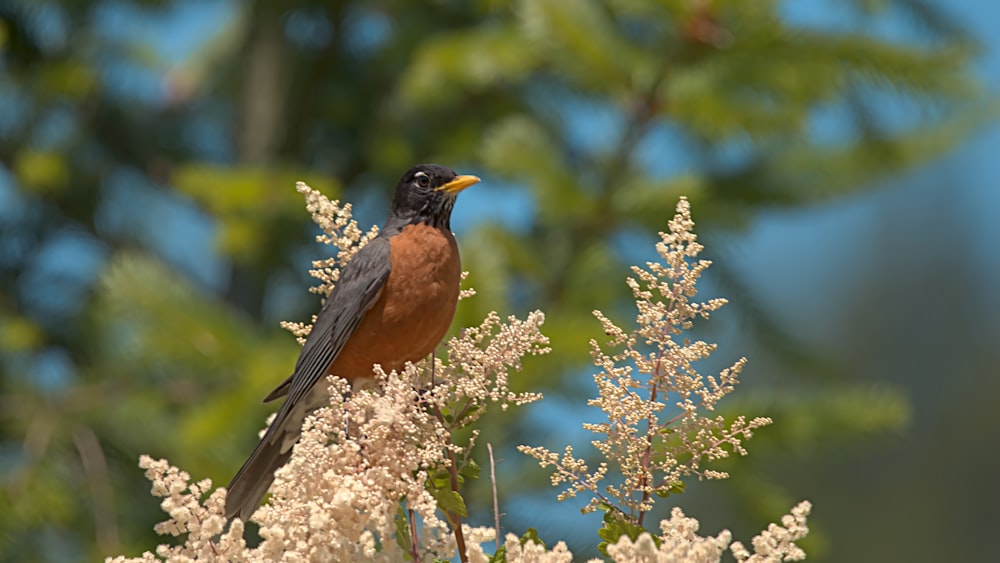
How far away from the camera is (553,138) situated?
510 centimetres

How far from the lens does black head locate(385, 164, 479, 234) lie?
8.04ft

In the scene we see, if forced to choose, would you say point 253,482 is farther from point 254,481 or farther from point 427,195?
point 427,195

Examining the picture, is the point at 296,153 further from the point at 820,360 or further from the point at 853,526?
the point at 853,526

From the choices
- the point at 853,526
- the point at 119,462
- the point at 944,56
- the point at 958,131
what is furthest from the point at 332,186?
the point at 853,526

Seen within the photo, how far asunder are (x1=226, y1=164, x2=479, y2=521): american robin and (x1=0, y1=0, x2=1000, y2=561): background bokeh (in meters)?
0.51

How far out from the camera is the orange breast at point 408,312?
2.12 metres

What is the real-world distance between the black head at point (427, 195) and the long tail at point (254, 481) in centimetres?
69

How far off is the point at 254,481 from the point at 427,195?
2.69 feet

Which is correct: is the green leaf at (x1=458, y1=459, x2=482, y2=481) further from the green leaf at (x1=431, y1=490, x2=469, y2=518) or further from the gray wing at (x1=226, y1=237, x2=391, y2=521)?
the gray wing at (x1=226, y1=237, x2=391, y2=521)

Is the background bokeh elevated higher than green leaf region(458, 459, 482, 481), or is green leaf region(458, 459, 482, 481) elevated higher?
the background bokeh

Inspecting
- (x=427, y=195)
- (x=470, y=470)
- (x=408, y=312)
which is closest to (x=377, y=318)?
(x=408, y=312)

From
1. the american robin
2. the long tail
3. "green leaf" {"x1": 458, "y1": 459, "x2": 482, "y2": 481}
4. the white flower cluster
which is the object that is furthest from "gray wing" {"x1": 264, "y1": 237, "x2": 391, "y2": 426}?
the white flower cluster

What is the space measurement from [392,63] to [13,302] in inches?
78.7

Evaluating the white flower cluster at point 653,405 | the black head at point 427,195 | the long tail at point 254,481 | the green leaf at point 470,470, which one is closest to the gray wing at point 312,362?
the long tail at point 254,481
